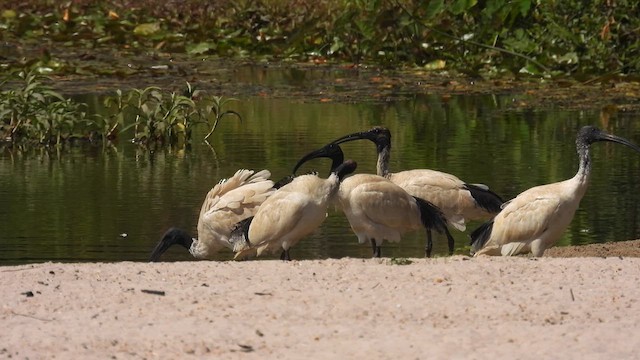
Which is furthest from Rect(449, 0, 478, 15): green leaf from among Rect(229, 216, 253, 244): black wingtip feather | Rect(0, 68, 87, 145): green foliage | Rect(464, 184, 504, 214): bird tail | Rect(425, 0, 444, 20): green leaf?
Rect(229, 216, 253, 244): black wingtip feather

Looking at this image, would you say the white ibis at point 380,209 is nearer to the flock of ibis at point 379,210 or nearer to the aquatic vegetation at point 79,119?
the flock of ibis at point 379,210

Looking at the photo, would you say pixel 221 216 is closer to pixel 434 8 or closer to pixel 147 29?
pixel 434 8

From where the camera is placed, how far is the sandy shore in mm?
6445

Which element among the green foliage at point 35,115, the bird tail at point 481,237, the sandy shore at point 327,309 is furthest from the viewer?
the green foliage at point 35,115

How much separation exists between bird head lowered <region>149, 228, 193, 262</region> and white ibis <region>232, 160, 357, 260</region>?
0.67 metres

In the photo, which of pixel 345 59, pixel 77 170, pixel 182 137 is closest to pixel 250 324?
pixel 77 170

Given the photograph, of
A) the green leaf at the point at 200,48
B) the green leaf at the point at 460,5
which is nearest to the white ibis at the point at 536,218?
the green leaf at the point at 460,5

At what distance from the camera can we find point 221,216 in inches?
400

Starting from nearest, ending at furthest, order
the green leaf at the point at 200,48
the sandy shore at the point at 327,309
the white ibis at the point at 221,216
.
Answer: the sandy shore at the point at 327,309
the white ibis at the point at 221,216
the green leaf at the point at 200,48

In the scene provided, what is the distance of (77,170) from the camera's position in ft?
45.7

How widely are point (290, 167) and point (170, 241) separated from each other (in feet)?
12.4

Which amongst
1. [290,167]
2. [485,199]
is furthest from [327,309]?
[290,167]

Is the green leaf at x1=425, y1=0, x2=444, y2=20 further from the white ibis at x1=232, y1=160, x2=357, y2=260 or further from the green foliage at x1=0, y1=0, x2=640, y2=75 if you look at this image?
the white ibis at x1=232, y1=160, x2=357, y2=260

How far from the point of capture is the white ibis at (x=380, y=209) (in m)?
9.77
